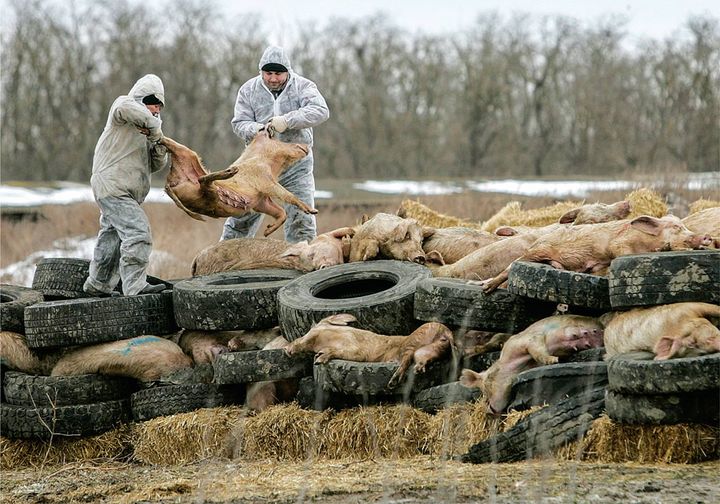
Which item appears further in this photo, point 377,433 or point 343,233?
point 343,233

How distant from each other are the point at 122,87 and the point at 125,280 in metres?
40.8

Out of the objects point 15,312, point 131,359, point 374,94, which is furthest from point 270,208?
point 374,94

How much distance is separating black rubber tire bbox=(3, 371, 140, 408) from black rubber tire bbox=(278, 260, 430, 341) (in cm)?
177

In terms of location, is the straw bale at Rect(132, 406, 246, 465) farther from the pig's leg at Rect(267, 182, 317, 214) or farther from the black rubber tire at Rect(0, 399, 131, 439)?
the pig's leg at Rect(267, 182, 317, 214)

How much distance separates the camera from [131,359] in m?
10.4

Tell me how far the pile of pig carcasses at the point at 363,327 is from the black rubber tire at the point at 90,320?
0.04 feet

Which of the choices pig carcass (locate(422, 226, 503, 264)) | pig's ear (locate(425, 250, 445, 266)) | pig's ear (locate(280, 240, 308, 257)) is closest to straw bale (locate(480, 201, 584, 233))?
pig carcass (locate(422, 226, 503, 264))

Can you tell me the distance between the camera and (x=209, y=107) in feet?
167

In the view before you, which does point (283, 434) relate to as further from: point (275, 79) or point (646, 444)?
point (275, 79)

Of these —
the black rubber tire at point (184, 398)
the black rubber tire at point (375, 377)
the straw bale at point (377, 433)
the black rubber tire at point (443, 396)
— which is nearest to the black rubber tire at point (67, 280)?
the black rubber tire at point (184, 398)

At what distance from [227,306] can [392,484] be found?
13.3ft

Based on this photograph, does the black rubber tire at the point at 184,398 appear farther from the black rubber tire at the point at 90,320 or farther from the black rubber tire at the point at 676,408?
the black rubber tire at the point at 676,408

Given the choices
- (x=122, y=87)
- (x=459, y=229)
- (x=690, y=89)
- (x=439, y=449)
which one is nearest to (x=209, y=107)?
(x=122, y=87)

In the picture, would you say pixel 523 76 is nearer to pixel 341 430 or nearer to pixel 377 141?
pixel 377 141
